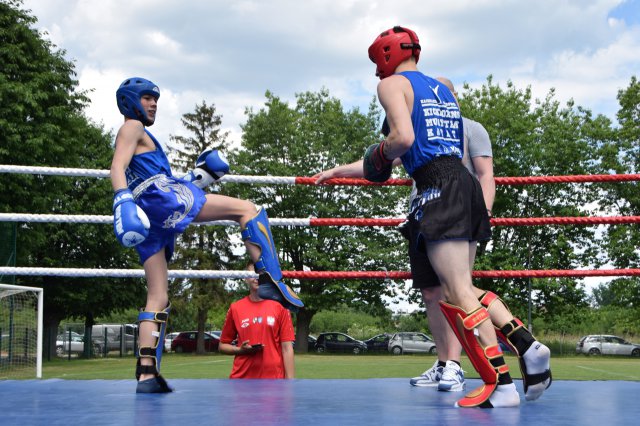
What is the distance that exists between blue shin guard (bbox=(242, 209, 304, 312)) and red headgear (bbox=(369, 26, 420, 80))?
0.85 metres

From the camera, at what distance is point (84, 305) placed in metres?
Result: 29.4

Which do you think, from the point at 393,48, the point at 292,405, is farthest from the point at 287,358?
the point at 393,48

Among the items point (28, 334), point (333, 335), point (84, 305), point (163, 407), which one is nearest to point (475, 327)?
point (163, 407)

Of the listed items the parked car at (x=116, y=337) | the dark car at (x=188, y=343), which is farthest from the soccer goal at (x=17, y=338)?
the dark car at (x=188, y=343)

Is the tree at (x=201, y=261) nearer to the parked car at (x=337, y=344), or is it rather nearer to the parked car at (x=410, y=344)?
the parked car at (x=337, y=344)

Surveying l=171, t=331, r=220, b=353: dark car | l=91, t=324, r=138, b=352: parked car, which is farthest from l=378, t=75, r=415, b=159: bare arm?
l=171, t=331, r=220, b=353: dark car

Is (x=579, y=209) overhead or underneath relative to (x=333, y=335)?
overhead

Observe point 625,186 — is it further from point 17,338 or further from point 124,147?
point 124,147

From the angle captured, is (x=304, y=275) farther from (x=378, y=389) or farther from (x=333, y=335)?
(x=333, y=335)

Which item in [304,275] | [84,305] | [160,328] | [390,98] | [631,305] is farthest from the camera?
[631,305]

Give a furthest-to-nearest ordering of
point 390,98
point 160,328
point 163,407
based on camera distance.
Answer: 1. point 160,328
2. point 390,98
3. point 163,407

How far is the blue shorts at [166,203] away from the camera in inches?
124

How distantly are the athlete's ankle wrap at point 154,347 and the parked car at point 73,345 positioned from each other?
31.2 metres

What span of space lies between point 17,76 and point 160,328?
19145mm
